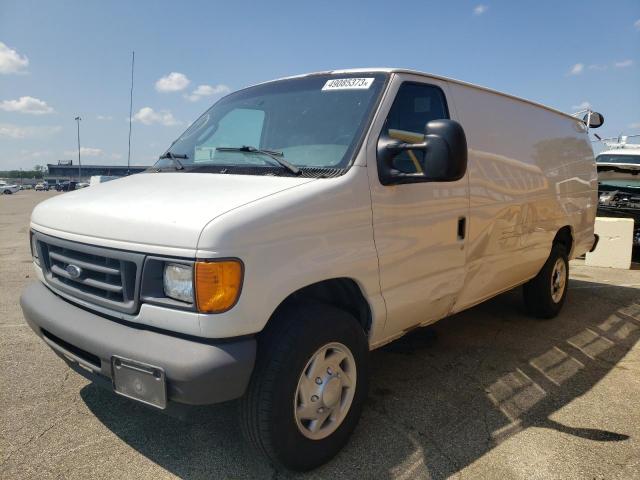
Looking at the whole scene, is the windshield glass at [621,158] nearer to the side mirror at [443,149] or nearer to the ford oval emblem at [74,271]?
the side mirror at [443,149]

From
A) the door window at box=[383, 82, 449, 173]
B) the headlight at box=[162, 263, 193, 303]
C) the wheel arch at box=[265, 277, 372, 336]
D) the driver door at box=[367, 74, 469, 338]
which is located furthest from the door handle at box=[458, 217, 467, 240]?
the headlight at box=[162, 263, 193, 303]

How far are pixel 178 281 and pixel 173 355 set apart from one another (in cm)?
31

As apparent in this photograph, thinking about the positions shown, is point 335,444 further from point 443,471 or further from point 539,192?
point 539,192

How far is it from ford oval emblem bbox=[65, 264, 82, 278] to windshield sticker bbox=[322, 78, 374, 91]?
179 centimetres

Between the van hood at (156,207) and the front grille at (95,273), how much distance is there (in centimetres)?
8

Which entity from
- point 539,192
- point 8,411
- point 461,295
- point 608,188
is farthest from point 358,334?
point 608,188

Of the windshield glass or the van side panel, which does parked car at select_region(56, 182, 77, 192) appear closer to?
the windshield glass

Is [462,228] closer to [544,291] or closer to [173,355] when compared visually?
[173,355]

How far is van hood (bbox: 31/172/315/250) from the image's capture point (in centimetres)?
216

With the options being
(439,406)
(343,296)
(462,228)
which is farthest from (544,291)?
(343,296)

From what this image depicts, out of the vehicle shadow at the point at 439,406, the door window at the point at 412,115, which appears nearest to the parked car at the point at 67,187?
the vehicle shadow at the point at 439,406

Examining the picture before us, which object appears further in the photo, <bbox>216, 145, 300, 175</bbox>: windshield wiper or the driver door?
the driver door

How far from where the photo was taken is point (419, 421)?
307 cm

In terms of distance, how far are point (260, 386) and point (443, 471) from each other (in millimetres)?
1106
